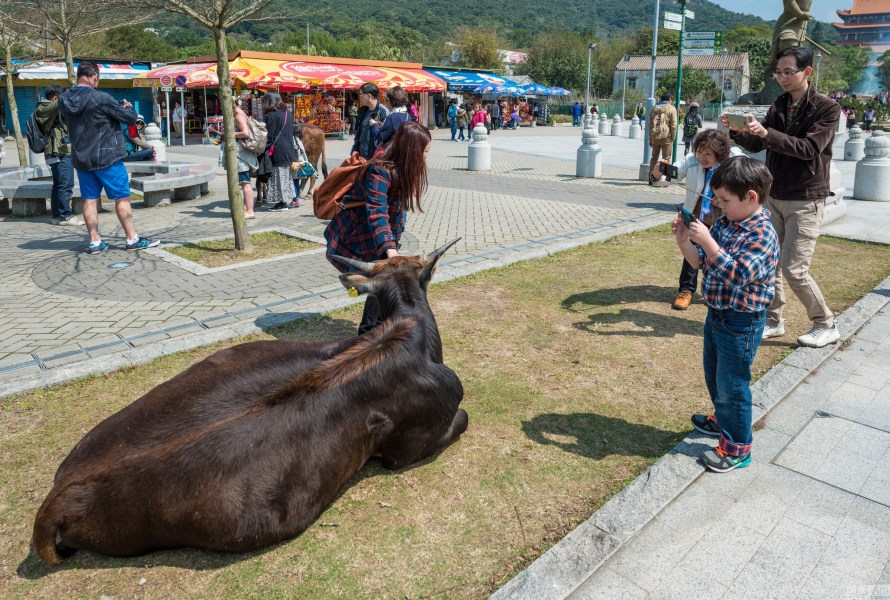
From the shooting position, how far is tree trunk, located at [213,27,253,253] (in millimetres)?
7227

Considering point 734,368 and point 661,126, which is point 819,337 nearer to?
point 734,368

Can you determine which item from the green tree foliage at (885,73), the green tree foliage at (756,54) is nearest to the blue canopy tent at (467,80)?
the green tree foliage at (756,54)

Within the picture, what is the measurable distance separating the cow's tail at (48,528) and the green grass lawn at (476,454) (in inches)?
5.0

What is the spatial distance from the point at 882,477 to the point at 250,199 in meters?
8.35

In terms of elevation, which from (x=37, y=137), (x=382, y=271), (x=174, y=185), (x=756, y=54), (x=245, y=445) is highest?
(x=756, y=54)

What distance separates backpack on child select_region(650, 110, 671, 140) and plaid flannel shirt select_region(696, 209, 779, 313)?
11.1 metres

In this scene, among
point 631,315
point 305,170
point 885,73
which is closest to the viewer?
point 631,315

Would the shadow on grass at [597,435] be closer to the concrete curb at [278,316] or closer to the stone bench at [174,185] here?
the concrete curb at [278,316]

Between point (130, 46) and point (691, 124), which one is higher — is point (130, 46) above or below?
above

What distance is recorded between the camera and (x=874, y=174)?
41.7 feet

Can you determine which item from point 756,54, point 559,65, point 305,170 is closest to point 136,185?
point 305,170

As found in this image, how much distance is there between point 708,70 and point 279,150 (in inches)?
3113

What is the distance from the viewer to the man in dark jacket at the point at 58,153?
9.63 metres

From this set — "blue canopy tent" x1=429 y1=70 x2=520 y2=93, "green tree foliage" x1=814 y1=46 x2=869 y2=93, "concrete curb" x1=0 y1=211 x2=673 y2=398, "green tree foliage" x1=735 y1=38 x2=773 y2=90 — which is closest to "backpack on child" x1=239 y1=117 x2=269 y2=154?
"concrete curb" x1=0 y1=211 x2=673 y2=398
